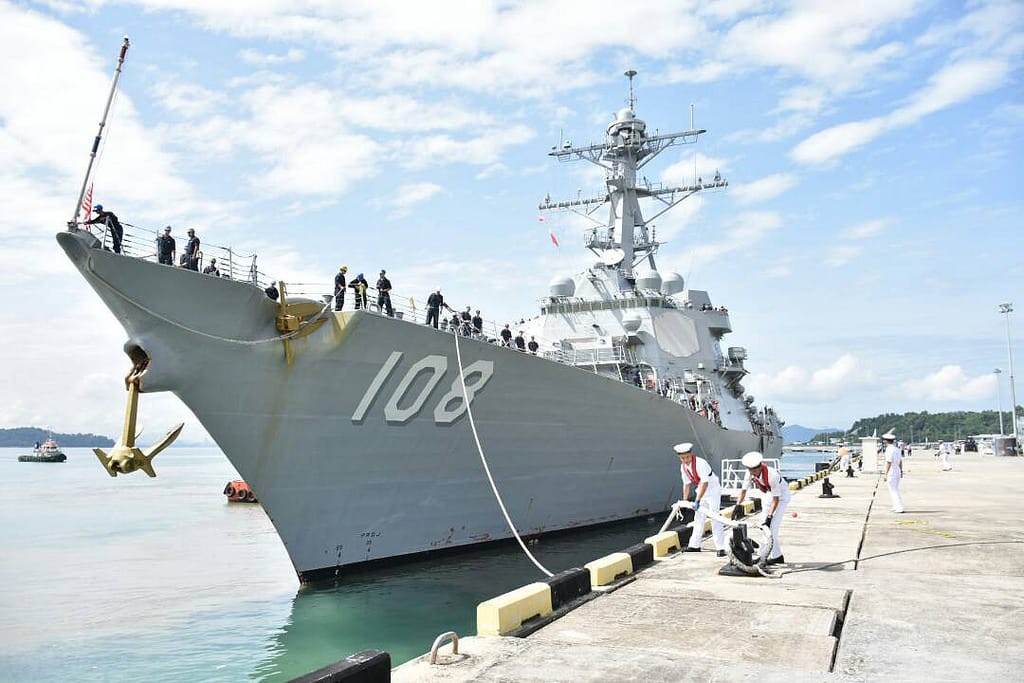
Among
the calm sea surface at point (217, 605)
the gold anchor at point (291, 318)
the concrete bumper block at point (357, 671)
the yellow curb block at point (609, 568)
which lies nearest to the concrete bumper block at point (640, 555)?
the yellow curb block at point (609, 568)

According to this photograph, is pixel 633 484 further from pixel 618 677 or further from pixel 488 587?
pixel 618 677

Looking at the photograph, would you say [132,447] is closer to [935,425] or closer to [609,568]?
[609,568]

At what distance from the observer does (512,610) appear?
4.68m

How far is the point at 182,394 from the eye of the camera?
8.09 m

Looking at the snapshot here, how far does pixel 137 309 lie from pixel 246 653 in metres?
3.81

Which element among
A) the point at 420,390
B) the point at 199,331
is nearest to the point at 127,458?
the point at 199,331

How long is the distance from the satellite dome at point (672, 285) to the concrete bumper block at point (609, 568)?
1572 centimetres

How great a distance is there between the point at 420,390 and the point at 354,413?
41.3 inches

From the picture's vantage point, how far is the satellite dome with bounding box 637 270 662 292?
21.1 meters

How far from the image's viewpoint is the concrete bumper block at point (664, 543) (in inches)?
299

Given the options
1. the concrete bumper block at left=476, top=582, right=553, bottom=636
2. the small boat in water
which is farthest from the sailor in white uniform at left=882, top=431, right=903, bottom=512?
the small boat in water

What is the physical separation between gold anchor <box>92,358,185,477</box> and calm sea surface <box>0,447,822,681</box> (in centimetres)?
201

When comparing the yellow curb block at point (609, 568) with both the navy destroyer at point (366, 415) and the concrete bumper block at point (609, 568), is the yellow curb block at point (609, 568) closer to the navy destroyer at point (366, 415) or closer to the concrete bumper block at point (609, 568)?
the concrete bumper block at point (609, 568)

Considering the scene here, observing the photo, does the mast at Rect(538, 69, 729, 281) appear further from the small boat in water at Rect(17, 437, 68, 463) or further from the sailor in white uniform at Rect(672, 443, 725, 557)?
the small boat in water at Rect(17, 437, 68, 463)
